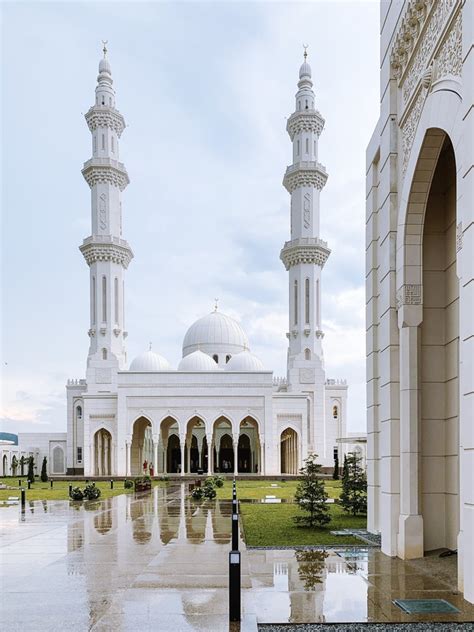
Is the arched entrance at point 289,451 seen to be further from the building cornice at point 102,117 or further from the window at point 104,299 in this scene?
the building cornice at point 102,117

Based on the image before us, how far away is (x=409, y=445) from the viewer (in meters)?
10.1

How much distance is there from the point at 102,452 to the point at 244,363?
12691 millimetres

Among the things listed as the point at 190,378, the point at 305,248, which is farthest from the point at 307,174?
the point at 190,378

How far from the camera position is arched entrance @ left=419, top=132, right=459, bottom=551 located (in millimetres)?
10133

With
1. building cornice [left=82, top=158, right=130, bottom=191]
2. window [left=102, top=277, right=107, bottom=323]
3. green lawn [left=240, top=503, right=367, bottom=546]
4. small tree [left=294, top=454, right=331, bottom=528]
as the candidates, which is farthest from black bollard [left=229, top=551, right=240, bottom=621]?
building cornice [left=82, top=158, right=130, bottom=191]

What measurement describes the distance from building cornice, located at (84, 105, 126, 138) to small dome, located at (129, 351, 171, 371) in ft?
61.1

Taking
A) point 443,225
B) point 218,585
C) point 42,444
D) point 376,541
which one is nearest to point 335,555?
point 376,541

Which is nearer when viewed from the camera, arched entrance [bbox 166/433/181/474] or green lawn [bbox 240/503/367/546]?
green lawn [bbox 240/503/367/546]

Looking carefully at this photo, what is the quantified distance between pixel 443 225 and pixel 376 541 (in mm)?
5008

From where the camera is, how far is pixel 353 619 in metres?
6.25

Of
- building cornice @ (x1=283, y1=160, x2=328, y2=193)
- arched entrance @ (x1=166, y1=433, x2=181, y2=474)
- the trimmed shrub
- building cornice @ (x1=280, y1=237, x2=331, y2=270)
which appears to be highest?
building cornice @ (x1=283, y1=160, x2=328, y2=193)

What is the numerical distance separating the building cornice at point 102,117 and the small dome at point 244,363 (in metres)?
19.2

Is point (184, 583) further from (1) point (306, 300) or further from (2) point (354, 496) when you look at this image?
(1) point (306, 300)

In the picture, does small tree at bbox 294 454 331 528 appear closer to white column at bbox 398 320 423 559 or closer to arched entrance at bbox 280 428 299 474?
white column at bbox 398 320 423 559
